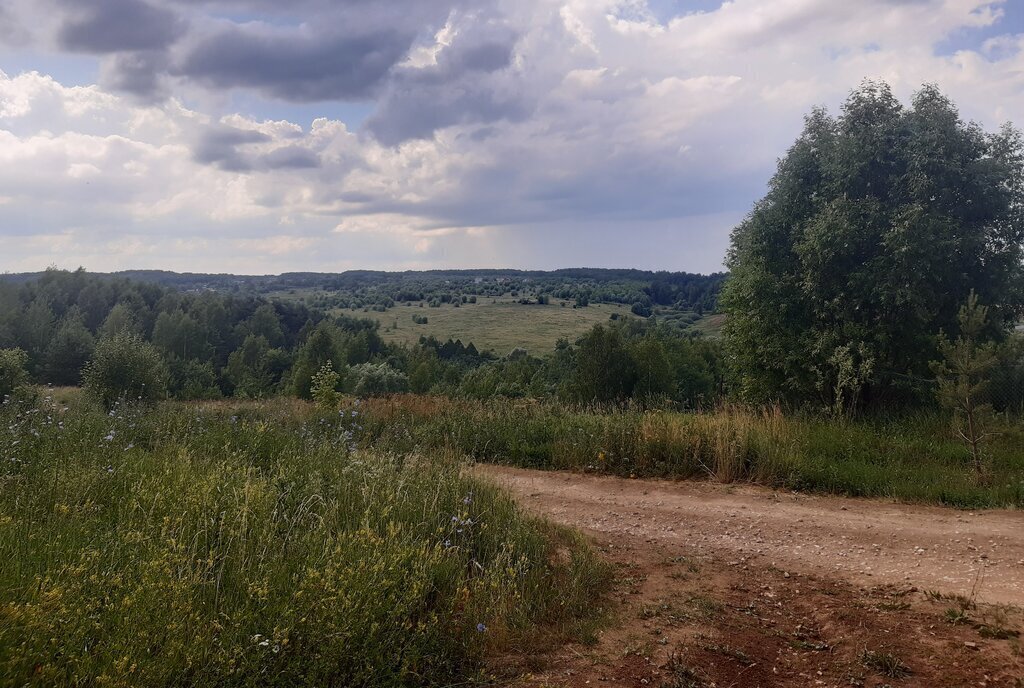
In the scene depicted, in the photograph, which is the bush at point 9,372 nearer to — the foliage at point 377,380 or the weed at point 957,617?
the foliage at point 377,380

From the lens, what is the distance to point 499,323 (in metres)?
117

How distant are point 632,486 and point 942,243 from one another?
8723mm

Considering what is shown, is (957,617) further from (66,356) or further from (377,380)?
(66,356)

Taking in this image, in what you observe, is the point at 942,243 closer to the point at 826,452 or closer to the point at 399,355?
the point at 826,452

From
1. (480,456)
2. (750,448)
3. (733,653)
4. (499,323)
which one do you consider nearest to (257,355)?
(499,323)

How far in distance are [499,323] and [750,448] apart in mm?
107128

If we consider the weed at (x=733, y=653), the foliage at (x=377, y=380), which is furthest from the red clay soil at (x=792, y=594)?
the foliage at (x=377, y=380)

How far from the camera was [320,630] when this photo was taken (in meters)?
3.38

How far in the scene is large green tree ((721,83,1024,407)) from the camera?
13.4 meters

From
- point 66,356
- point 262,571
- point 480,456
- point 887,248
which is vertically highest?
point 887,248

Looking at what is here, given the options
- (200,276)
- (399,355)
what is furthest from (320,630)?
(200,276)

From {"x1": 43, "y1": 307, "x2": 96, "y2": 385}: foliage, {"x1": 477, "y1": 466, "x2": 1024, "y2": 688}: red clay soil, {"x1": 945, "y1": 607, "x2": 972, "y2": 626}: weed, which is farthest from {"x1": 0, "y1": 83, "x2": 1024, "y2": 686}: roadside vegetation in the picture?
{"x1": 43, "y1": 307, "x2": 96, "y2": 385}: foliage

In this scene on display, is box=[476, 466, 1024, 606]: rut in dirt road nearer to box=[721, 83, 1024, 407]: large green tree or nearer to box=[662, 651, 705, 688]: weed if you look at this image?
box=[662, 651, 705, 688]: weed

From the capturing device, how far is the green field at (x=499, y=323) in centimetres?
9775
